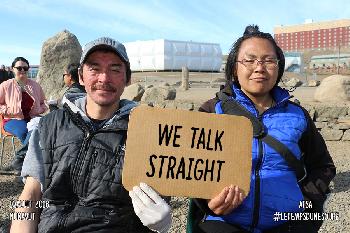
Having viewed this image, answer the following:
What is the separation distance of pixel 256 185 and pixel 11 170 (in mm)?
5710

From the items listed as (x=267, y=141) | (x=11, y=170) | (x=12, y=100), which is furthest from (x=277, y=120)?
(x=11, y=170)

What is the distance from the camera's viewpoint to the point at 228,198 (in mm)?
1778

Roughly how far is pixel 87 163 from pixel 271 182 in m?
0.87

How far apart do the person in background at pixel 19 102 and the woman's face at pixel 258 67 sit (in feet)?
14.9

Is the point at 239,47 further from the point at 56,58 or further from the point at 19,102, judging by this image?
the point at 56,58

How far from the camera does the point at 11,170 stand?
22.1ft

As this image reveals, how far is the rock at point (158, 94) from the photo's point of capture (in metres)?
12.4

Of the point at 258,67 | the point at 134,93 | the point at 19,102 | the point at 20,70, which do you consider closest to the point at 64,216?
the point at 258,67

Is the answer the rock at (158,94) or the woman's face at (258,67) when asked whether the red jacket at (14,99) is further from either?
the rock at (158,94)

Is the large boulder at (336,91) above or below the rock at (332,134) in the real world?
above

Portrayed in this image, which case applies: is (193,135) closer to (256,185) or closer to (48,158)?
(256,185)

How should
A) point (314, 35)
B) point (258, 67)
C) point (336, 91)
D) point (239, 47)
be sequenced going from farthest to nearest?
1. point (314, 35)
2. point (336, 91)
3. point (239, 47)
4. point (258, 67)

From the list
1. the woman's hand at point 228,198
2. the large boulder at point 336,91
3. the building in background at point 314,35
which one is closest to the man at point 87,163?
the woman's hand at point 228,198

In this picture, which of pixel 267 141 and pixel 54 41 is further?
pixel 54 41
